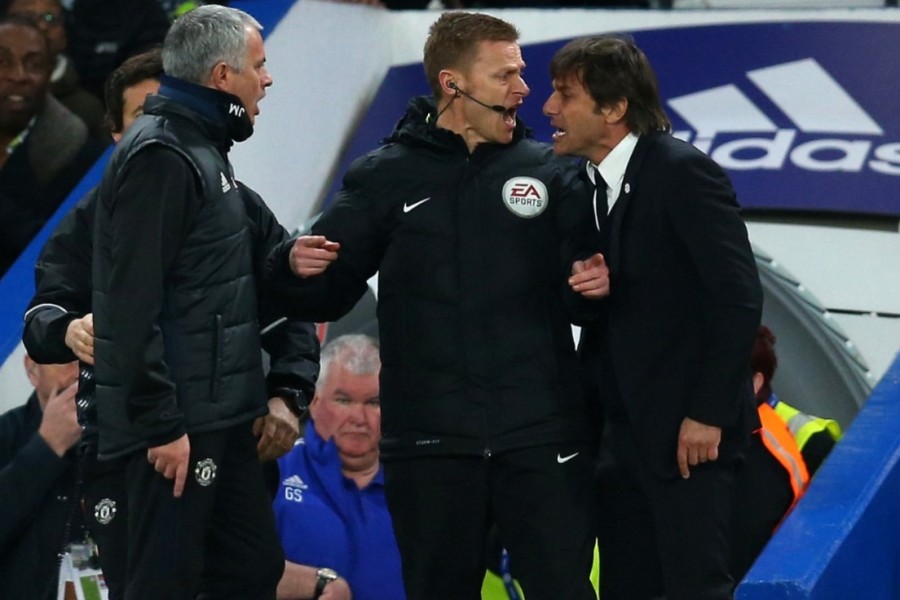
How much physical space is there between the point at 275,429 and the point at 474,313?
21.4 inches

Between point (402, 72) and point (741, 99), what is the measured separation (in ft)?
4.16

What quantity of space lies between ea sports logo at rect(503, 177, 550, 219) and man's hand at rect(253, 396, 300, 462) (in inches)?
27.8

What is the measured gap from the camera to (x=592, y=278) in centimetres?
400

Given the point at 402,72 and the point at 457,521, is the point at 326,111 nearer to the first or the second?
the point at 402,72

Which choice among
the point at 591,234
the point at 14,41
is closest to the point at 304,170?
the point at 14,41

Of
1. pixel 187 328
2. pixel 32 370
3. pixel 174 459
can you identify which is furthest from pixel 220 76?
pixel 32 370

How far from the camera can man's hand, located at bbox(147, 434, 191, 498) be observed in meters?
3.89

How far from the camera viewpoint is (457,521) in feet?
13.6

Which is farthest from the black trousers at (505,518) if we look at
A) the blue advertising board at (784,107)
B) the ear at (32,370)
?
the blue advertising board at (784,107)

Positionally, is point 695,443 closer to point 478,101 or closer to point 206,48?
point 478,101

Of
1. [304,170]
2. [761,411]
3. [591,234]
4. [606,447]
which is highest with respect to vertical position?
[591,234]

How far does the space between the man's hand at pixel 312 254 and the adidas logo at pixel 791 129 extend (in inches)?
105

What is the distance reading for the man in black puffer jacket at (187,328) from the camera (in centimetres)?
386

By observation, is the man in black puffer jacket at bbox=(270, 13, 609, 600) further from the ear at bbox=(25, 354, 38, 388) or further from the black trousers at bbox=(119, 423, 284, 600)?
the ear at bbox=(25, 354, 38, 388)
